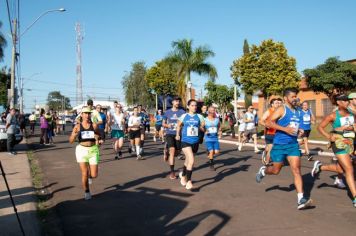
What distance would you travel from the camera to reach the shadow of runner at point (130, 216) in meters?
5.83

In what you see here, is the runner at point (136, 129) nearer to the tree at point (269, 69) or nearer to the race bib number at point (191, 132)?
the race bib number at point (191, 132)

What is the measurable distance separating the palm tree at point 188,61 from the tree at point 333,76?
12025 mm

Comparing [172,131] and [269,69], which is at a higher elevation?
[269,69]

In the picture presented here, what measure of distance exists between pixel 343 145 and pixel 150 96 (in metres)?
62.8

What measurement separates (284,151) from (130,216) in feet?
8.85

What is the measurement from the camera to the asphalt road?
584 cm

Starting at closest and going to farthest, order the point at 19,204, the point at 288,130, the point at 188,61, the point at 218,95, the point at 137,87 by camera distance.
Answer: the point at 288,130 < the point at 19,204 < the point at 188,61 < the point at 218,95 < the point at 137,87

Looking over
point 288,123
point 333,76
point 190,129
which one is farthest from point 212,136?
point 333,76

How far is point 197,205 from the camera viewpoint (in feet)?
23.7

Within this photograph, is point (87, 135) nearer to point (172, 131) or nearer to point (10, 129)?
point (172, 131)

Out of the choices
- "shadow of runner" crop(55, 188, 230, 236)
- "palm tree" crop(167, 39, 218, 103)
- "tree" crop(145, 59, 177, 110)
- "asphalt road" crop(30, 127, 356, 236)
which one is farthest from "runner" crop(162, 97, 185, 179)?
"tree" crop(145, 59, 177, 110)

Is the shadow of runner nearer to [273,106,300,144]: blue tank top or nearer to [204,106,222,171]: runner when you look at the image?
[273,106,300,144]: blue tank top

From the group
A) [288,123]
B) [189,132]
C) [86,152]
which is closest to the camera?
[288,123]

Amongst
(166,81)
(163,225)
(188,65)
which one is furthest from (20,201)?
(166,81)
